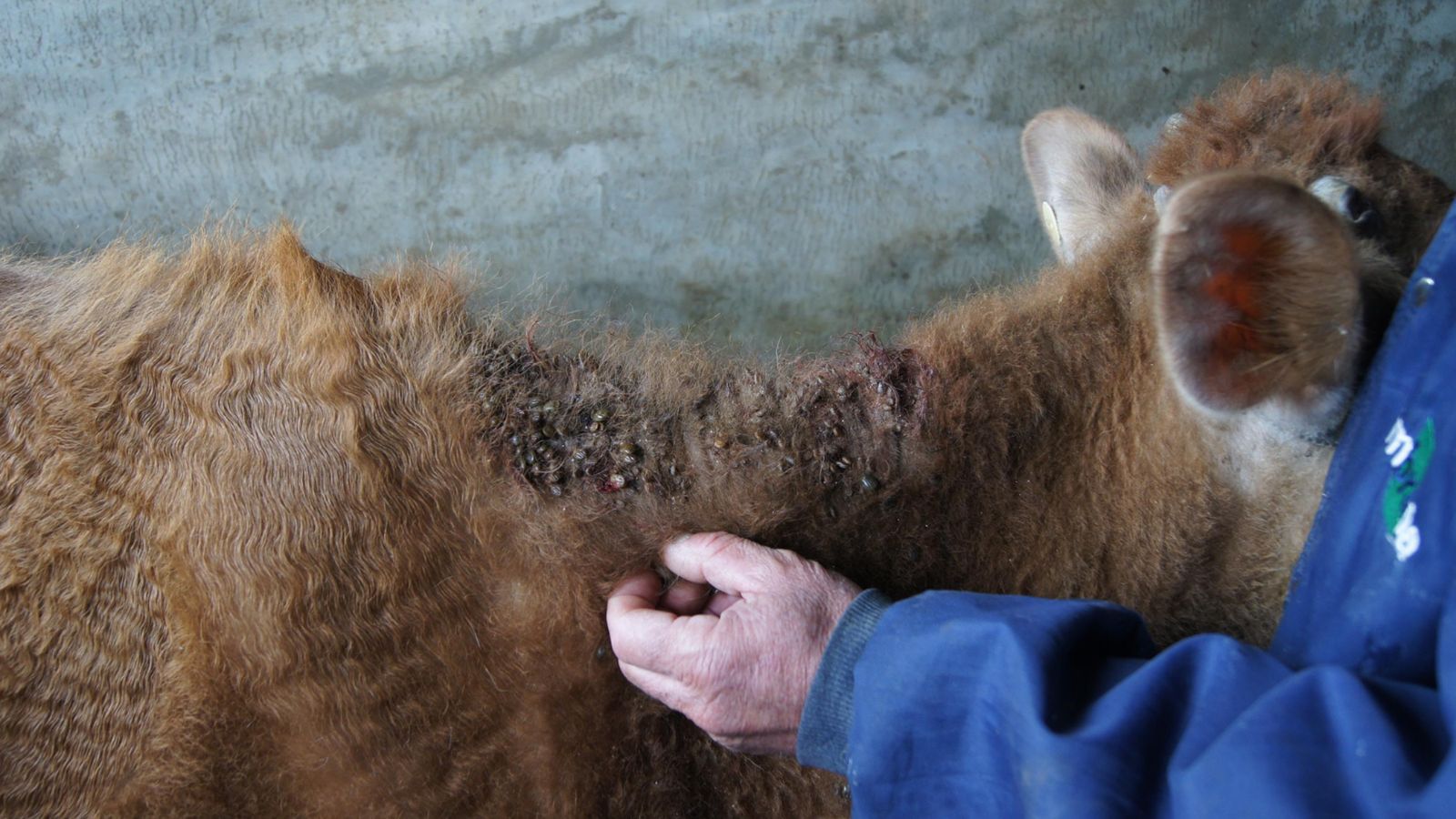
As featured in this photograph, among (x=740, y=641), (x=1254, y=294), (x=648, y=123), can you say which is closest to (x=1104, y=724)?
(x=740, y=641)

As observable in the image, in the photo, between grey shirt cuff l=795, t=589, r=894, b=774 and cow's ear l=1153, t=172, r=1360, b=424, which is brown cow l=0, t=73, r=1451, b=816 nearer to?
cow's ear l=1153, t=172, r=1360, b=424

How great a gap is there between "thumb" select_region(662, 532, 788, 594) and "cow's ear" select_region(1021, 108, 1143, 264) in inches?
54.3

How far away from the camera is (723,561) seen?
2002mm

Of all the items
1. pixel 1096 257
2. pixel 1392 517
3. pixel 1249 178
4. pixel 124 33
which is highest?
pixel 124 33

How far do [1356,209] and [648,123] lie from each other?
2.81 m

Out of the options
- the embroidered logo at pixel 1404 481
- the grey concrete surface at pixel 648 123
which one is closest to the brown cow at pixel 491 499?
the embroidered logo at pixel 1404 481

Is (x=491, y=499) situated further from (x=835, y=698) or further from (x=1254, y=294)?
(x=1254, y=294)

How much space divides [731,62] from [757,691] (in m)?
3.10

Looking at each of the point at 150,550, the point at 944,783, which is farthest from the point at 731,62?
the point at 944,783

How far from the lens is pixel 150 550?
1.96 metres

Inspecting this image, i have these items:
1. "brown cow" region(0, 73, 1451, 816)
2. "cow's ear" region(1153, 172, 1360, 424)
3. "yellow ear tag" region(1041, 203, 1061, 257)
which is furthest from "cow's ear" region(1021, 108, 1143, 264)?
"cow's ear" region(1153, 172, 1360, 424)

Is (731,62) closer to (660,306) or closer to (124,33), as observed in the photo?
(660,306)

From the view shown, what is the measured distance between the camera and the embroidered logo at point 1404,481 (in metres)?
1.42

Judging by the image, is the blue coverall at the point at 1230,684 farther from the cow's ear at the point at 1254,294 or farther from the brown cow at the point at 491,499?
the brown cow at the point at 491,499
